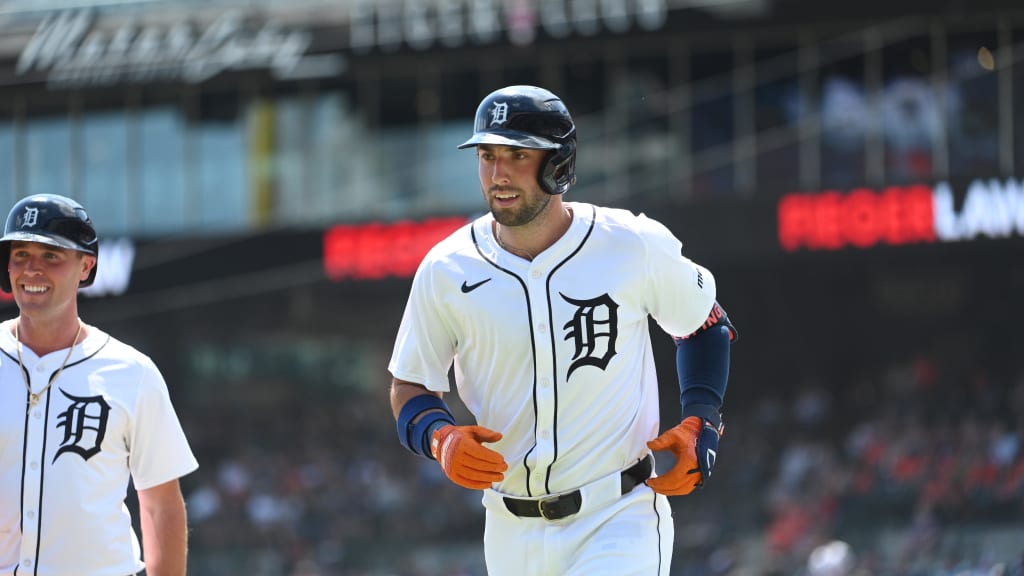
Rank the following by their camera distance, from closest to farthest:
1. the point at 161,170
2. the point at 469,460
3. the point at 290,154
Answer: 1. the point at 469,460
2. the point at 290,154
3. the point at 161,170

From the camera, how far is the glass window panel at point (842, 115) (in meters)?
21.3

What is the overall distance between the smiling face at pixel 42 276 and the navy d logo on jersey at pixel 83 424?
27 cm

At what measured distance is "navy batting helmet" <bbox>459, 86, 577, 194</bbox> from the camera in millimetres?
4953

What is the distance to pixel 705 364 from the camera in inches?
206

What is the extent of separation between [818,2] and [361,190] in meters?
7.67

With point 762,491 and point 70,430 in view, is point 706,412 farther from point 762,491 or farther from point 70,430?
point 762,491

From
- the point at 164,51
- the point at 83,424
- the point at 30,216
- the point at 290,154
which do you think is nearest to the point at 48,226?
the point at 30,216

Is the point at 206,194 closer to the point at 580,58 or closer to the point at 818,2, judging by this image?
the point at 580,58

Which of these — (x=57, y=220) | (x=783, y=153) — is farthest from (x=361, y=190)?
(x=57, y=220)

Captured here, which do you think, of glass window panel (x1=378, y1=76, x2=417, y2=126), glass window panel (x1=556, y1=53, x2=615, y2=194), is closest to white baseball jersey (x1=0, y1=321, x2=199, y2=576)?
glass window panel (x1=556, y1=53, x2=615, y2=194)

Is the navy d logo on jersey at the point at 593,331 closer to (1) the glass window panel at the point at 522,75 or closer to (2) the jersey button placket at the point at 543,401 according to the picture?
(2) the jersey button placket at the point at 543,401

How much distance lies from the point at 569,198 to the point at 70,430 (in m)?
17.0

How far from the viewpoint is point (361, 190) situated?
25.8 metres

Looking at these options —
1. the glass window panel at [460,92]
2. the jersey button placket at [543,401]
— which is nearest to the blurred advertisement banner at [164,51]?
the glass window panel at [460,92]
